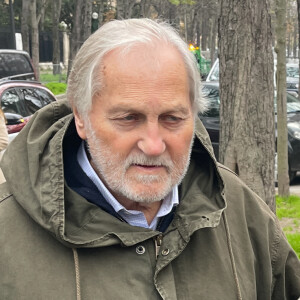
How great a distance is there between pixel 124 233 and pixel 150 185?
0.19m

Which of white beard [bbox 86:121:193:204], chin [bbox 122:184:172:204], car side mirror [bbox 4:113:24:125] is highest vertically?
white beard [bbox 86:121:193:204]

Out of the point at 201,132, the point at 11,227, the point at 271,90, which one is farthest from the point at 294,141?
the point at 11,227

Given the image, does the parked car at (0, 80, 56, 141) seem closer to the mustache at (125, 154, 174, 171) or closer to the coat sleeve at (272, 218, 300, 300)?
the coat sleeve at (272, 218, 300, 300)

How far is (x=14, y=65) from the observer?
13242 millimetres

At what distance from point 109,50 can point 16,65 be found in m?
11.7

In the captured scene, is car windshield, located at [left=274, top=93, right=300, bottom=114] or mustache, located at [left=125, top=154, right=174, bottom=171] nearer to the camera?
mustache, located at [left=125, top=154, right=174, bottom=171]

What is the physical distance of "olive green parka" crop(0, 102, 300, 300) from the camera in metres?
1.86

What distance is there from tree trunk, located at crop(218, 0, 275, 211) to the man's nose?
2.98m

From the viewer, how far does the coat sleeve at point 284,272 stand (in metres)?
2.34

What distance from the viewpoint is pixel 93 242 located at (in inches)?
73.9

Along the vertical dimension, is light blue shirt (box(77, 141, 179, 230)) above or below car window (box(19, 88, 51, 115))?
above

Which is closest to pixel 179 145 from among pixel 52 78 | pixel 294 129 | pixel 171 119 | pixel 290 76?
pixel 171 119

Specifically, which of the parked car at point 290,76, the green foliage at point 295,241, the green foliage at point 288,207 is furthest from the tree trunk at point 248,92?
the parked car at point 290,76

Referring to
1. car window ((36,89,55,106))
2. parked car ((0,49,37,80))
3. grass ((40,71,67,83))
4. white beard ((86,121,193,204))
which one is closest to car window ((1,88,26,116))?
car window ((36,89,55,106))
